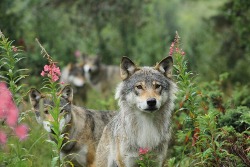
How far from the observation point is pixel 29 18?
57.3 ft

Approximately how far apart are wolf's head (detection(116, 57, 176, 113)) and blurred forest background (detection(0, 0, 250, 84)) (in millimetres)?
8105

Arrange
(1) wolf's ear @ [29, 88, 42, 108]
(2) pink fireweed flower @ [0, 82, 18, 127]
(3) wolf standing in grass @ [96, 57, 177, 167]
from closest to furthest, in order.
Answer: (2) pink fireweed flower @ [0, 82, 18, 127] < (3) wolf standing in grass @ [96, 57, 177, 167] < (1) wolf's ear @ [29, 88, 42, 108]

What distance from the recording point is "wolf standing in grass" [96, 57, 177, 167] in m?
6.42

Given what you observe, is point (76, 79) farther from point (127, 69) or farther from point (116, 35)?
point (127, 69)

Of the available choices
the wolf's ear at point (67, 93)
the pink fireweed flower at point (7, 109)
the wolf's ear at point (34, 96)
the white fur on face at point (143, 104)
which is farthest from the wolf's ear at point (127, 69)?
the pink fireweed flower at point (7, 109)

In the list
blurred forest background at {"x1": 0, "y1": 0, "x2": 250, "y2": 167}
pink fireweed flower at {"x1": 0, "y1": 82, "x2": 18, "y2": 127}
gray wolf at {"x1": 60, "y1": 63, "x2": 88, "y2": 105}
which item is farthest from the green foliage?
gray wolf at {"x1": 60, "y1": 63, "x2": 88, "y2": 105}

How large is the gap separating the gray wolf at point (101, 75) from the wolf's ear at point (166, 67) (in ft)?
30.3

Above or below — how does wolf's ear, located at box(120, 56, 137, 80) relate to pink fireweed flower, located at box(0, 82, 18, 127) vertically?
above

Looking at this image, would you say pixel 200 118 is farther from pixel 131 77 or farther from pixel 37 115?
pixel 37 115

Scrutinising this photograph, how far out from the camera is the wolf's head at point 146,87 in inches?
248

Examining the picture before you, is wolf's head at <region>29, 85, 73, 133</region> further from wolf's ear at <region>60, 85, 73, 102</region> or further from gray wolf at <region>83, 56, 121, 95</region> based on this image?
gray wolf at <region>83, 56, 121, 95</region>

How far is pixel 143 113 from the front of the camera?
6609 millimetres

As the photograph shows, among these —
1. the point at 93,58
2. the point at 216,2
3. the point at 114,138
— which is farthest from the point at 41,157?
the point at 216,2

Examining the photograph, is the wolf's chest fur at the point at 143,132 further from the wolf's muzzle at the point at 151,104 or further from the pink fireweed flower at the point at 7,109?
the pink fireweed flower at the point at 7,109
